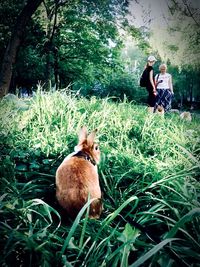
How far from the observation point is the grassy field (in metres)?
0.66

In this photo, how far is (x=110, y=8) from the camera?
8.26 feet

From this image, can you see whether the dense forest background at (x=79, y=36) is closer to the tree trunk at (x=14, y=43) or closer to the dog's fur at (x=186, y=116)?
the tree trunk at (x=14, y=43)

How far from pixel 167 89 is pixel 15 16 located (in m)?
1.80

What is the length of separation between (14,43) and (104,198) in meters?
1.60

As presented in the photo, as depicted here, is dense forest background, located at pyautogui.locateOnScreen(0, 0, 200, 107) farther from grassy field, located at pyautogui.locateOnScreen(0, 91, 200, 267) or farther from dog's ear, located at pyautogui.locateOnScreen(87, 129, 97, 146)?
dog's ear, located at pyautogui.locateOnScreen(87, 129, 97, 146)

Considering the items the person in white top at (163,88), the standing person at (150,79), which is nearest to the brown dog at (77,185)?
the standing person at (150,79)

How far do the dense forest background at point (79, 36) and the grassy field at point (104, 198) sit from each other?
0.49 meters

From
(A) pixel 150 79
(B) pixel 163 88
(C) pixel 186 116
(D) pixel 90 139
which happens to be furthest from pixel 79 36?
(D) pixel 90 139

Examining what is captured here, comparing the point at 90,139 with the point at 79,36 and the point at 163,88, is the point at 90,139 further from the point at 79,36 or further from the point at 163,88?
the point at 163,88

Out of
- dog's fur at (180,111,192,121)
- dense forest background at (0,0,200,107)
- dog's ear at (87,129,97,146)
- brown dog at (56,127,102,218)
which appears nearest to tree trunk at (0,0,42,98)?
dense forest background at (0,0,200,107)

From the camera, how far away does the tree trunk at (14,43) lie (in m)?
2.17

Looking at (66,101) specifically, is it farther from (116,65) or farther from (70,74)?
(116,65)

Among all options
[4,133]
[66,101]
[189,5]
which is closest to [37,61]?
[66,101]

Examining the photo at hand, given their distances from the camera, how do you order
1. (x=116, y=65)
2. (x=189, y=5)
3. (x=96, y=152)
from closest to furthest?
(x=96, y=152)
(x=189, y=5)
(x=116, y=65)
